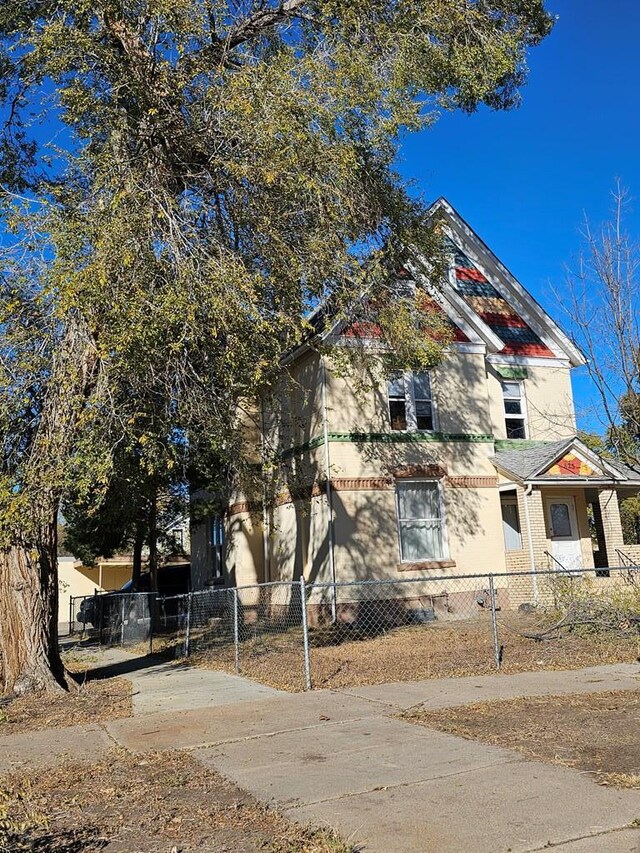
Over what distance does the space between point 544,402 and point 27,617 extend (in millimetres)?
14535

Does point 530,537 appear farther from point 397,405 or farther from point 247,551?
point 247,551

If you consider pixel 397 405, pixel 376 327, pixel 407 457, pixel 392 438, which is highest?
pixel 376 327

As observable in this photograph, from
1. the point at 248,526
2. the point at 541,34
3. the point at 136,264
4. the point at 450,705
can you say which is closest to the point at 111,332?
the point at 136,264

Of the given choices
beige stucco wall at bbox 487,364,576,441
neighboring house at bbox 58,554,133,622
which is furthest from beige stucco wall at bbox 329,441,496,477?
neighboring house at bbox 58,554,133,622

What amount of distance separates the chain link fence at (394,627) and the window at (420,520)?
2.51ft

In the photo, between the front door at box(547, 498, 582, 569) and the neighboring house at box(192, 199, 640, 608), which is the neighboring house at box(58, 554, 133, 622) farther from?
the front door at box(547, 498, 582, 569)

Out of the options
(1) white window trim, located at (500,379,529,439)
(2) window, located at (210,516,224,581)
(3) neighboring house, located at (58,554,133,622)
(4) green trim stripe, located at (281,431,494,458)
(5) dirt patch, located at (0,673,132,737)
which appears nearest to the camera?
(5) dirt patch, located at (0,673,132,737)

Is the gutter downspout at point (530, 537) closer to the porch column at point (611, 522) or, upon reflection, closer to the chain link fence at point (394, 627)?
the chain link fence at point (394, 627)

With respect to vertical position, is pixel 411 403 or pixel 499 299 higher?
pixel 499 299

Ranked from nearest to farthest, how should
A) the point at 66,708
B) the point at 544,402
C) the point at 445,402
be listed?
the point at 66,708, the point at 445,402, the point at 544,402

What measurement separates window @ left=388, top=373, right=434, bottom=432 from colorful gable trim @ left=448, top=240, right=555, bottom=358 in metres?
3.42

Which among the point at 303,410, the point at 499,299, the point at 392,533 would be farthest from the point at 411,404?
the point at 499,299

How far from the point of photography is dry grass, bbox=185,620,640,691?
9914 millimetres

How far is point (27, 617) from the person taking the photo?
948 cm
